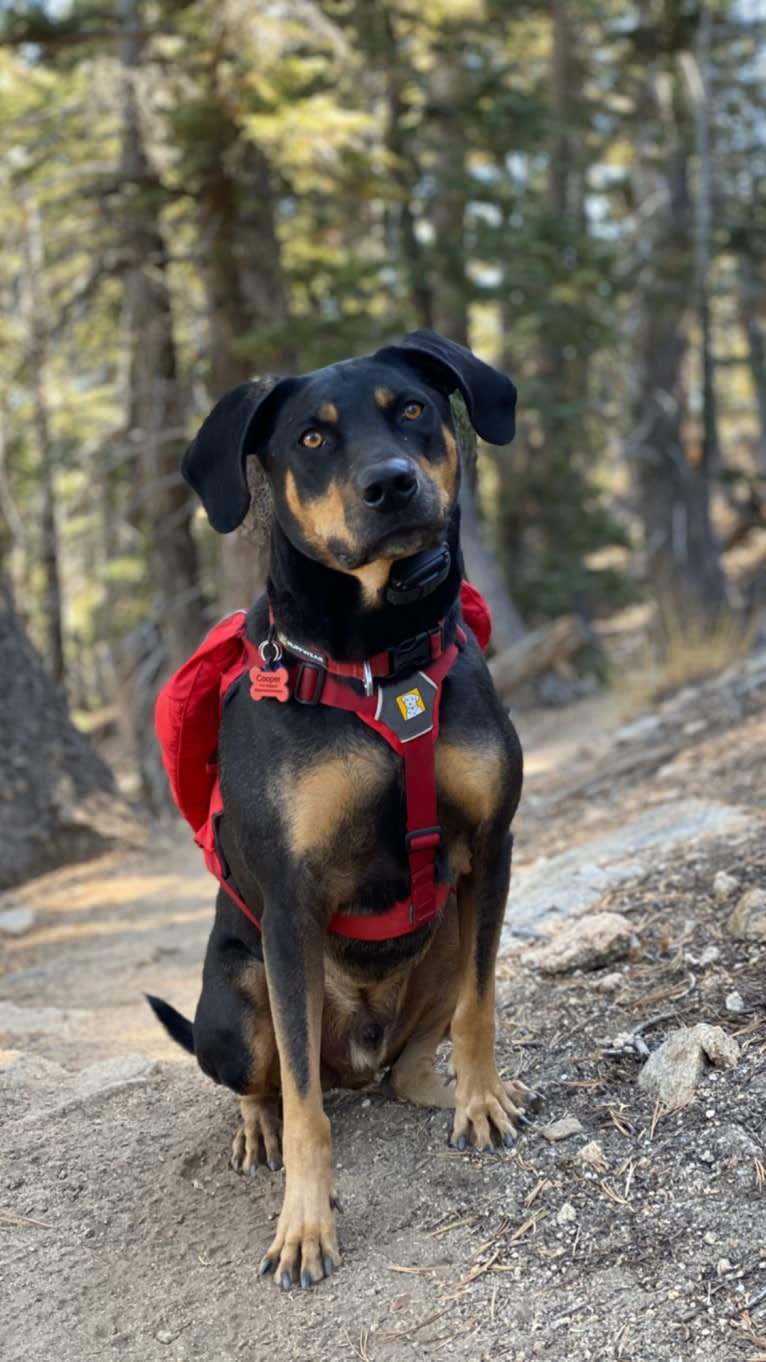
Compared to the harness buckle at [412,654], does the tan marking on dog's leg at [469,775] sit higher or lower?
lower

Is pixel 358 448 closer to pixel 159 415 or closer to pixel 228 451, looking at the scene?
pixel 228 451

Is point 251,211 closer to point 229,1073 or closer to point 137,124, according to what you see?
point 137,124

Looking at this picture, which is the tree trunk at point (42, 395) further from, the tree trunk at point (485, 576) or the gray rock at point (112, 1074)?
the gray rock at point (112, 1074)

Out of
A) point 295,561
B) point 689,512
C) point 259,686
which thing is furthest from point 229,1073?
point 689,512

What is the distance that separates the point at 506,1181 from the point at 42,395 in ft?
37.0

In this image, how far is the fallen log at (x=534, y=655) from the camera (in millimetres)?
13852

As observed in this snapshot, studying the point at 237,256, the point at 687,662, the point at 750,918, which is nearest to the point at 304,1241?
the point at 750,918

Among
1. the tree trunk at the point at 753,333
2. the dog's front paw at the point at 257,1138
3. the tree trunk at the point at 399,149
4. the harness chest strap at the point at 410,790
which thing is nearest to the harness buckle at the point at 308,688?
the harness chest strap at the point at 410,790

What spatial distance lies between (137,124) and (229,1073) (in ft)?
33.3

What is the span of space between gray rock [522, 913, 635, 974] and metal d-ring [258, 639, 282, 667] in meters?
1.66

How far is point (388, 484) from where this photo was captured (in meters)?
3.05

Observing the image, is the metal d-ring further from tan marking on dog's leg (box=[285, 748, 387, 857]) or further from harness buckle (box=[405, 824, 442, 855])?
harness buckle (box=[405, 824, 442, 855])

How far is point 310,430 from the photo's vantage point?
3275 mm

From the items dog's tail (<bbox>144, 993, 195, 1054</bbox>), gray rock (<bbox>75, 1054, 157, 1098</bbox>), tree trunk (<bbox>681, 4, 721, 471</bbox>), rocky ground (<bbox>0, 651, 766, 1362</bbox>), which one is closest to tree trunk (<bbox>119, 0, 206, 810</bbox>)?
tree trunk (<bbox>681, 4, 721, 471</bbox>)
